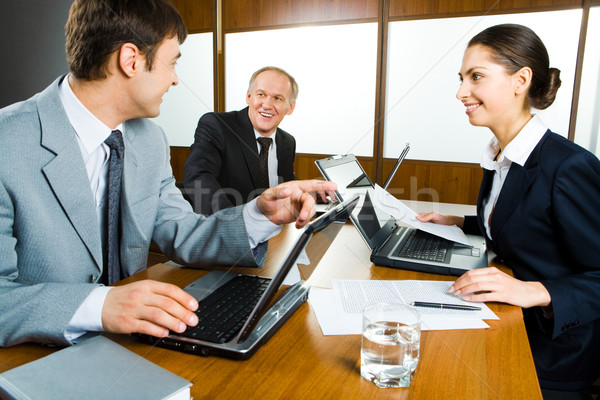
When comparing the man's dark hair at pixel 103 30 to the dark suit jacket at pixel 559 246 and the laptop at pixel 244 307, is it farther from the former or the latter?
the dark suit jacket at pixel 559 246

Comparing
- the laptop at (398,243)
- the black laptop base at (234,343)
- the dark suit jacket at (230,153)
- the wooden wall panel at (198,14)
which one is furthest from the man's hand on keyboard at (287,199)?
the wooden wall panel at (198,14)

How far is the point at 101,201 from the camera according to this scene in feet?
4.21

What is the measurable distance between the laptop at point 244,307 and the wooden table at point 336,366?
20 millimetres

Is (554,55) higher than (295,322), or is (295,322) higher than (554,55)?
(554,55)

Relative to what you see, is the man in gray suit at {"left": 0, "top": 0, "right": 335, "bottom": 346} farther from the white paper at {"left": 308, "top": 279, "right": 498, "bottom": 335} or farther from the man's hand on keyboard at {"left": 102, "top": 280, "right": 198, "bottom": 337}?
the white paper at {"left": 308, "top": 279, "right": 498, "bottom": 335}

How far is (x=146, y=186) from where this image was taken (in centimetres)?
138

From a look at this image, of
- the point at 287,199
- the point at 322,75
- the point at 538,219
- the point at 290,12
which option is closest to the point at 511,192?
the point at 538,219

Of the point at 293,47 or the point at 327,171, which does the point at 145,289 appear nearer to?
the point at 327,171

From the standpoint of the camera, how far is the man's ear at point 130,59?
1.24 meters

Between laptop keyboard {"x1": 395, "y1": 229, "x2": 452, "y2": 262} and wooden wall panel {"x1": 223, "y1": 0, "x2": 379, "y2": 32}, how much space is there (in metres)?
3.10

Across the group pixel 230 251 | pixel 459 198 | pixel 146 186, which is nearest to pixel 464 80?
pixel 230 251

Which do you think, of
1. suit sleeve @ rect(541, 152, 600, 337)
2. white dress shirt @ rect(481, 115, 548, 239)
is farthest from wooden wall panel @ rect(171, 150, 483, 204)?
suit sleeve @ rect(541, 152, 600, 337)

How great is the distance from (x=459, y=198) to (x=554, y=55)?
143 centimetres

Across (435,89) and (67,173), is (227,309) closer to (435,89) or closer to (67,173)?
(67,173)
